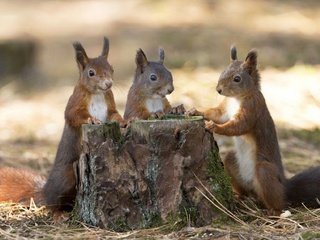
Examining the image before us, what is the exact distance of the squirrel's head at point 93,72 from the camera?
4.45 metres

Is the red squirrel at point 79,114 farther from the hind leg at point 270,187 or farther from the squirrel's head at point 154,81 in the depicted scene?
the hind leg at point 270,187

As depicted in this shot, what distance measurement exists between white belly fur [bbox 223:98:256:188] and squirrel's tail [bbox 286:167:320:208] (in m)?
0.25

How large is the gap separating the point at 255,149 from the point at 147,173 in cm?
84

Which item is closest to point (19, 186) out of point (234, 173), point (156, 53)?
point (234, 173)

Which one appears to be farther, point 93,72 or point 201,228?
point 93,72

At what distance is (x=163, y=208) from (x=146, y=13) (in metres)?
10.6

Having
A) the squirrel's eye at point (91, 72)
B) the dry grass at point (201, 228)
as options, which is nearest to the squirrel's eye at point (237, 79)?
the dry grass at point (201, 228)

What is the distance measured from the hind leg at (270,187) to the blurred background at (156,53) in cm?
160

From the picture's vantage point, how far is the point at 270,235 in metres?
3.93

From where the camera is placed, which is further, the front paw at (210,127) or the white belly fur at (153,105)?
the white belly fur at (153,105)

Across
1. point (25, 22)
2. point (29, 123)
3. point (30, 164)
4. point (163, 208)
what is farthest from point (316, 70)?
point (25, 22)

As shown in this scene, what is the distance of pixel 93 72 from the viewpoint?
446 cm

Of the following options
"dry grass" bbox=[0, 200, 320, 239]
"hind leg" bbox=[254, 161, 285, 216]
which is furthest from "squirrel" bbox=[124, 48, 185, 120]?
"dry grass" bbox=[0, 200, 320, 239]

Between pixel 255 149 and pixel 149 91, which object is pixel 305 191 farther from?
pixel 149 91
